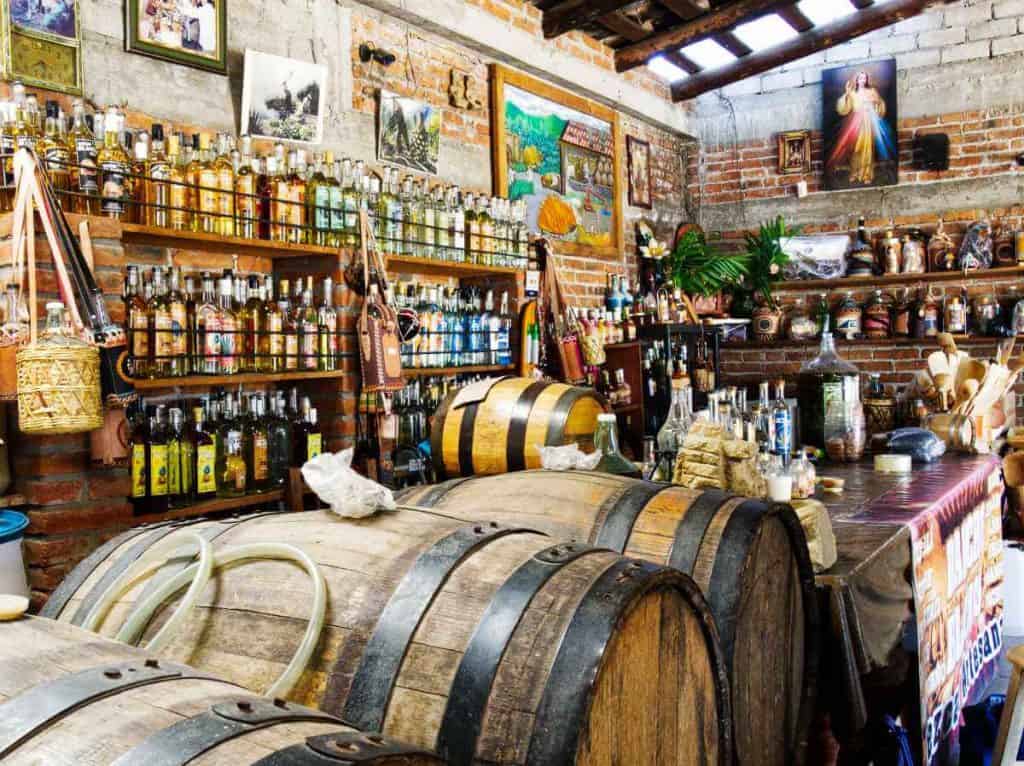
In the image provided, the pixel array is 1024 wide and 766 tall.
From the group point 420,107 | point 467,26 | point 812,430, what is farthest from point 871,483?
point 467,26

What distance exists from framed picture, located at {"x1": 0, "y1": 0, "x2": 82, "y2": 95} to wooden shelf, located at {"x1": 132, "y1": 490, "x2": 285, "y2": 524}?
1.50 meters

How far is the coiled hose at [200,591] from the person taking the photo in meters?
1.18

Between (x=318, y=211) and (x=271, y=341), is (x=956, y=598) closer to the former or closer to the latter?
(x=271, y=341)

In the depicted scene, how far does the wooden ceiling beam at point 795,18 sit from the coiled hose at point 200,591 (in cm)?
619

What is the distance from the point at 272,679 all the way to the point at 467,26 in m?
4.67

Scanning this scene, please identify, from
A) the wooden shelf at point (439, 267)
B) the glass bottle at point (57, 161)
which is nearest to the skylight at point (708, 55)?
the wooden shelf at point (439, 267)

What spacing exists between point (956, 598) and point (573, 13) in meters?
4.18

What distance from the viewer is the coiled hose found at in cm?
118

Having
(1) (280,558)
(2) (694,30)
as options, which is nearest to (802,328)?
(2) (694,30)

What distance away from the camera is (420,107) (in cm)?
494

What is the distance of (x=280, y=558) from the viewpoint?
4.50ft

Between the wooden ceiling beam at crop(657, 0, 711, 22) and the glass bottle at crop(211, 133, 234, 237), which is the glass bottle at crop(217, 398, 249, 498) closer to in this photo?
the glass bottle at crop(211, 133, 234, 237)

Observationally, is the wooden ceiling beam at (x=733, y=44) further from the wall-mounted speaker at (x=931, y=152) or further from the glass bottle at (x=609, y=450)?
the glass bottle at (x=609, y=450)

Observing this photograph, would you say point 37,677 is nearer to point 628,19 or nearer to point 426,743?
point 426,743
